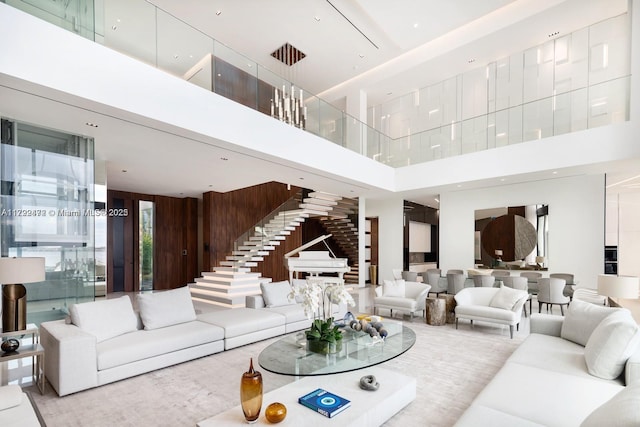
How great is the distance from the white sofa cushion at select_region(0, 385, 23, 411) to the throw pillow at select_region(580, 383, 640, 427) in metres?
3.33

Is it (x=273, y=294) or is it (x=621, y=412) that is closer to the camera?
(x=621, y=412)

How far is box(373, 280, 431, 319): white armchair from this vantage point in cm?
653

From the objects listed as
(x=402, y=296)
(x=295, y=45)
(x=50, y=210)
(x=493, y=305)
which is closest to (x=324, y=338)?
(x=493, y=305)

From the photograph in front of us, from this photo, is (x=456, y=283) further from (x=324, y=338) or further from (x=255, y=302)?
(x=324, y=338)

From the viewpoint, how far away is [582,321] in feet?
12.2

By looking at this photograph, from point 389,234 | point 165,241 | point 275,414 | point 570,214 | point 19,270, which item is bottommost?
point 275,414

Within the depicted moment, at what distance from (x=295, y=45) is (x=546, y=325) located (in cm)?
890

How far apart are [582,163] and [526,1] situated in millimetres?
4149

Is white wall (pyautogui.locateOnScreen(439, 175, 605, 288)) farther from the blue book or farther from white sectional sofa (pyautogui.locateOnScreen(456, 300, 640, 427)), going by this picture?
the blue book

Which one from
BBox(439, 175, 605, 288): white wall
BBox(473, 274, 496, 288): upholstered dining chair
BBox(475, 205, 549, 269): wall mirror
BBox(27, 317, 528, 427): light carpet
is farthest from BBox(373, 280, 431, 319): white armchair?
BBox(439, 175, 605, 288): white wall

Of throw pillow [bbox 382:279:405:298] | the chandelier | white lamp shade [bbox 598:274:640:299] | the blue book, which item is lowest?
throw pillow [bbox 382:279:405:298]

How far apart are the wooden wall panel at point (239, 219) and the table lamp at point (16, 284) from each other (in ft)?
25.3

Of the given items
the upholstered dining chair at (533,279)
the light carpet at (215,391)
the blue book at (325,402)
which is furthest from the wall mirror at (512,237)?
the blue book at (325,402)

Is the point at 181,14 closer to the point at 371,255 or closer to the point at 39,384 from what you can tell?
the point at 39,384
